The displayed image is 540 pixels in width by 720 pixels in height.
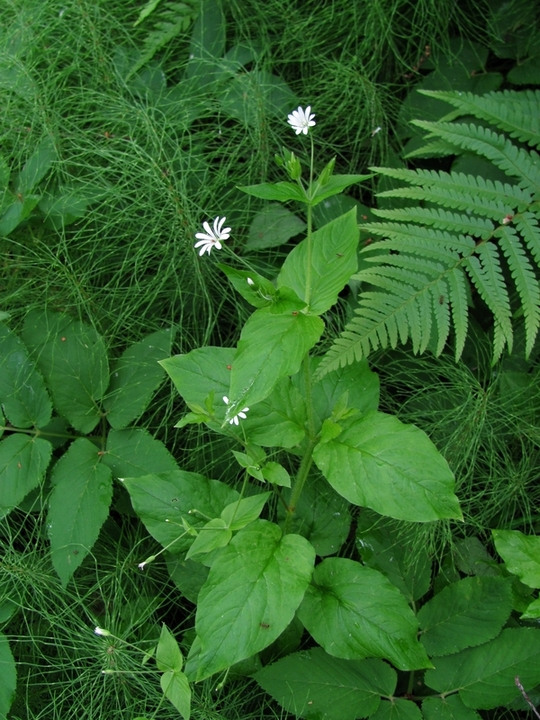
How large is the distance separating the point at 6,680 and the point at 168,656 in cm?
46

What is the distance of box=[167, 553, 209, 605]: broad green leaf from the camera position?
1.64m

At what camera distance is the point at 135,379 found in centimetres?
181

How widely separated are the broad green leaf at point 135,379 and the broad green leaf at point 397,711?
3.20 feet

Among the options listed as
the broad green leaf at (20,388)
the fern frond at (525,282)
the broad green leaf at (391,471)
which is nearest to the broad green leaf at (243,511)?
the broad green leaf at (391,471)

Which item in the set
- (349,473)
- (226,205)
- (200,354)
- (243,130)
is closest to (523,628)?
(349,473)

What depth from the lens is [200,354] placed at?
1518 millimetres

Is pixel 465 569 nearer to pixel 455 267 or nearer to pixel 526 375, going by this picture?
pixel 526 375

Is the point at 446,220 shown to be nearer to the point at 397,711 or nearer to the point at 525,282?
the point at 525,282

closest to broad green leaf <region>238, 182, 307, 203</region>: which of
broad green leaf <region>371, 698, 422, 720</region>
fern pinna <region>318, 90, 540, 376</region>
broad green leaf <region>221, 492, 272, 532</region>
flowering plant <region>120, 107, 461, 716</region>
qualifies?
flowering plant <region>120, 107, 461, 716</region>

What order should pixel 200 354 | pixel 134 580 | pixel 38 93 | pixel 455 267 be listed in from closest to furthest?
pixel 200 354, pixel 455 267, pixel 134 580, pixel 38 93

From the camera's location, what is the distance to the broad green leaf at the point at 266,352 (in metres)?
1.17

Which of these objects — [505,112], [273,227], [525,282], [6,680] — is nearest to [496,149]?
[505,112]

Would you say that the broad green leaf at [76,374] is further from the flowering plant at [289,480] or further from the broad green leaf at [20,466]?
the flowering plant at [289,480]

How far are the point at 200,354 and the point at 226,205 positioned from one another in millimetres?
756
